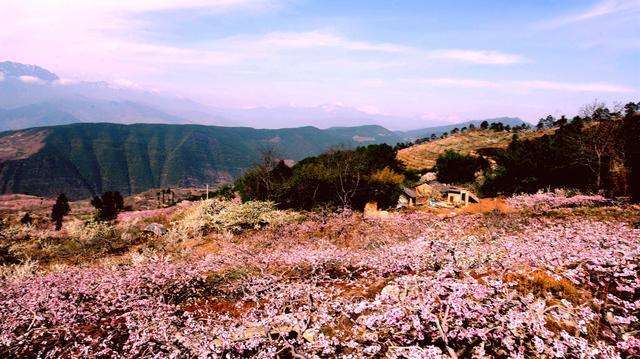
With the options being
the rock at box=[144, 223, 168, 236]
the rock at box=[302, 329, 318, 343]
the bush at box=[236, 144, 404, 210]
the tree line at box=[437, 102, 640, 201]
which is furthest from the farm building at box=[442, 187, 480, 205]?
the rock at box=[302, 329, 318, 343]

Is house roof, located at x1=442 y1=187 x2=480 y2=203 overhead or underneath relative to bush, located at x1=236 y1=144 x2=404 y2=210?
underneath

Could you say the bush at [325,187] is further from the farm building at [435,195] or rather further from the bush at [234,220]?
the bush at [234,220]

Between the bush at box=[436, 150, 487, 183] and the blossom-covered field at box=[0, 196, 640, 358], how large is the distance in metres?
56.2

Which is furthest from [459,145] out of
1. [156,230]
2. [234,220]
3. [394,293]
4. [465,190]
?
[394,293]

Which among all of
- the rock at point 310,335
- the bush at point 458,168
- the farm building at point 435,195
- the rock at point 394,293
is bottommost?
the farm building at point 435,195

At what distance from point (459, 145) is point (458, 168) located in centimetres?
5975

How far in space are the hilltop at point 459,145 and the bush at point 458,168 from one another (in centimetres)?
3292

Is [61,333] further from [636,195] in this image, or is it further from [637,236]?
[636,195]

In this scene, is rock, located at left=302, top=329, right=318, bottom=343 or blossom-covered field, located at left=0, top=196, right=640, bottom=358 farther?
rock, located at left=302, top=329, right=318, bottom=343

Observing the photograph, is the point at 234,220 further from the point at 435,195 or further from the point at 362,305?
the point at 435,195

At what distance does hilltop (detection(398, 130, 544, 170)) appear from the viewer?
11462 centimetres

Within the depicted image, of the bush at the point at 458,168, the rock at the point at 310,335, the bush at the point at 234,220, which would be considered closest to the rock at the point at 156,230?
the bush at the point at 234,220

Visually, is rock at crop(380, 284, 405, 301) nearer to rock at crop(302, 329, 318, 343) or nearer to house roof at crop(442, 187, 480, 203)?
rock at crop(302, 329, 318, 343)

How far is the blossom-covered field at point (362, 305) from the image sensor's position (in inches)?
261
